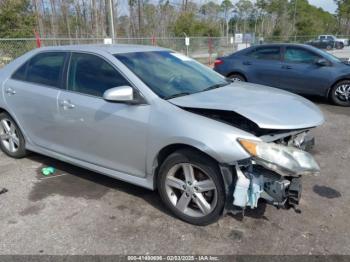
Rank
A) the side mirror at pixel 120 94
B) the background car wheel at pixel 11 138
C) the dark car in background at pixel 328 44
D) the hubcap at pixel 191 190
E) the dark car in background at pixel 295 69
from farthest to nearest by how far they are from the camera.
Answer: the dark car in background at pixel 328 44 < the dark car in background at pixel 295 69 < the background car wheel at pixel 11 138 < the side mirror at pixel 120 94 < the hubcap at pixel 191 190

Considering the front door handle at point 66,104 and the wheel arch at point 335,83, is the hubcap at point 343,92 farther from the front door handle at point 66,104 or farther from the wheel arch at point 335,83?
the front door handle at point 66,104

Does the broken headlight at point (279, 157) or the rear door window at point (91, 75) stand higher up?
the rear door window at point (91, 75)

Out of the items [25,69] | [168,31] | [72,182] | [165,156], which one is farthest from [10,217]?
[168,31]

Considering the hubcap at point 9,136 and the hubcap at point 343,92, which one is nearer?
the hubcap at point 9,136

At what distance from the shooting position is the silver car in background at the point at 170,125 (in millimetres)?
2906

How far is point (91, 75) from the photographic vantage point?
377 centimetres

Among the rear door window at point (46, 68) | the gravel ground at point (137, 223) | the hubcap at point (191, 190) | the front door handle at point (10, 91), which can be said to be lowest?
the gravel ground at point (137, 223)

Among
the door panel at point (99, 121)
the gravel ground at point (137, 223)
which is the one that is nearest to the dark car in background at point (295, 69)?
the gravel ground at point (137, 223)

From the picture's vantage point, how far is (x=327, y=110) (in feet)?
25.5

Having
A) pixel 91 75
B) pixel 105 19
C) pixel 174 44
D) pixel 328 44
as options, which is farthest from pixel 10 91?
pixel 328 44

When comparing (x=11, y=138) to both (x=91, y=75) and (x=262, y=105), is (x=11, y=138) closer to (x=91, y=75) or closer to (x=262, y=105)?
(x=91, y=75)

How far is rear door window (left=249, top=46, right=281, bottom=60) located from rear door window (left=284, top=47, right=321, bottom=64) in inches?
8.7

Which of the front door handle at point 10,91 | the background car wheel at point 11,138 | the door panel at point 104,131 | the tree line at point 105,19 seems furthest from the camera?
Answer: the tree line at point 105,19

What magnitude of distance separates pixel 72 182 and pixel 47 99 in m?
1.04
